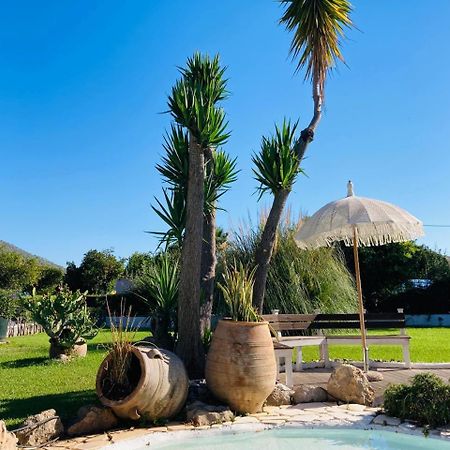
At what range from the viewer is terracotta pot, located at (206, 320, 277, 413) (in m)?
4.74

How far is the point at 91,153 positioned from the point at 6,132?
7.78 feet

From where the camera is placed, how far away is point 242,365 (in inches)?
187

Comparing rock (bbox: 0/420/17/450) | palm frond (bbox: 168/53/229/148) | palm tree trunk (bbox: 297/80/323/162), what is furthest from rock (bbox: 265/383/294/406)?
palm tree trunk (bbox: 297/80/323/162)

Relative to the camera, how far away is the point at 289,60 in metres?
9.01

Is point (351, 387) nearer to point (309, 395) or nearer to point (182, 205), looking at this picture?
point (309, 395)

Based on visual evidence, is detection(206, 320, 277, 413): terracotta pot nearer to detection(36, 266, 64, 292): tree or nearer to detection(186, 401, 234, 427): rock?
detection(186, 401, 234, 427): rock

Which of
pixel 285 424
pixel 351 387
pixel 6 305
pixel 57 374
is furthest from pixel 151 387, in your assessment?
pixel 6 305

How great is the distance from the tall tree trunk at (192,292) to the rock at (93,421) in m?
1.61

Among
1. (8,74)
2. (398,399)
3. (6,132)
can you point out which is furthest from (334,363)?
(6,132)

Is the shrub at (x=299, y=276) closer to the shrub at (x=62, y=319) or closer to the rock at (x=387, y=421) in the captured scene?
the shrub at (x=62, y=319)

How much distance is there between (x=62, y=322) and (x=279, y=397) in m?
5.36

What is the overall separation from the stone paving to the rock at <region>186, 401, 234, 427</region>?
0.22 ft

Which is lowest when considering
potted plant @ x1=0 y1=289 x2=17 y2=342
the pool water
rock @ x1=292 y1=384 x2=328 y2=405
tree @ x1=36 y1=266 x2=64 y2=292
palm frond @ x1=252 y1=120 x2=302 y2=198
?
the pool water

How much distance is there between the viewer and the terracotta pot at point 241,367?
474 centimetres
